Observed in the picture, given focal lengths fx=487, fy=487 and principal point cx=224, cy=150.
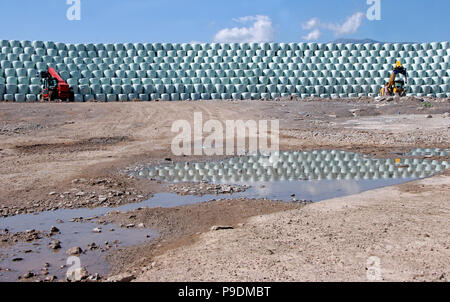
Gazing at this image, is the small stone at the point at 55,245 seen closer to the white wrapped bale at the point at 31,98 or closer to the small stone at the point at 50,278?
the small stone at the point at 50,278

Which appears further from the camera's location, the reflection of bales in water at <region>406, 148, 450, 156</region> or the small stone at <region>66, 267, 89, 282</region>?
the reflection of bales in water at <region>406, 148, 450, 156</region>

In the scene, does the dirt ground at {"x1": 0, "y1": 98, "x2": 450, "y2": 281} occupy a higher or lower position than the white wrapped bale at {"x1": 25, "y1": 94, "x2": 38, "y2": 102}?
lower

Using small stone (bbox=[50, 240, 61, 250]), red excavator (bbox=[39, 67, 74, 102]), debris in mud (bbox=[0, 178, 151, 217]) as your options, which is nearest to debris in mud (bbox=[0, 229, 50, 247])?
small stone (bbox=[50, 240, 61, 250])

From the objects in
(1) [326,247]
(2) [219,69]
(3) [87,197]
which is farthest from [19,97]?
(1) [326,247]

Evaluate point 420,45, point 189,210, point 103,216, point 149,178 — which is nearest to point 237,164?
point 149,178

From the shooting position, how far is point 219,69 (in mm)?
24141

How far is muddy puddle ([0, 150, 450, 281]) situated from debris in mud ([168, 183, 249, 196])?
0.12 metres

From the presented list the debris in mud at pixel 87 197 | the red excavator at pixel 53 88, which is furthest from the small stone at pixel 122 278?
the red excavator at pixel 53 88

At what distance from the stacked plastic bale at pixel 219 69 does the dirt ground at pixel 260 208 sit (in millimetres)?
7745

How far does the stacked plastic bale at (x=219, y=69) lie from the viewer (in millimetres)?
22078

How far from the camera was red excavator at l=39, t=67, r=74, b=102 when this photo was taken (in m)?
20.3

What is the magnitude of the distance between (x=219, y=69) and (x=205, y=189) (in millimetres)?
17919

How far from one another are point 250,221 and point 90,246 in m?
1.69

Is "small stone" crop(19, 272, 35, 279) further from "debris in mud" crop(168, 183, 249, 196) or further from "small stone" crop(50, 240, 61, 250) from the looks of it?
"debris in mud" crop(168, 183, 249, 196)
